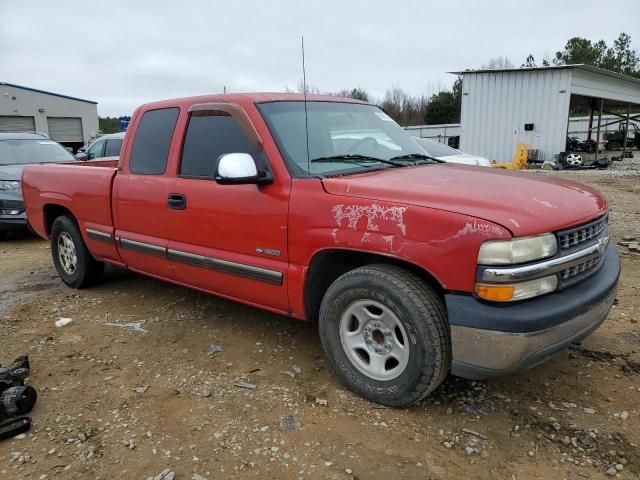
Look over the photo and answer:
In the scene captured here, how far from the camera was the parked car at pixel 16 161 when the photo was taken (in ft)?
27.7

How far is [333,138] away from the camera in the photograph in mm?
3809

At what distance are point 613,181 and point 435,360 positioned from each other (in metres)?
14.5

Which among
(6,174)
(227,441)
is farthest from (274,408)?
(6,174)

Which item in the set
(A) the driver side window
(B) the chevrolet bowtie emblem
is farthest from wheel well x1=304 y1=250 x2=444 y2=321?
(A) the driver side window

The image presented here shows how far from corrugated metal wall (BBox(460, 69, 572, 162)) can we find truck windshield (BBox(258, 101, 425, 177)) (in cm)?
1798

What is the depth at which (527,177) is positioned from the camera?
349 cm

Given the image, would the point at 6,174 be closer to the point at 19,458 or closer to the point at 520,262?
the point at 19,458

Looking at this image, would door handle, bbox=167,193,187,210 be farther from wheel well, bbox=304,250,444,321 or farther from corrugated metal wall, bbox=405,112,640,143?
corrugated metal wall, bbox=405,112,640,143

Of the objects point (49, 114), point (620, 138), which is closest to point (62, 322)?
point (620, 138)

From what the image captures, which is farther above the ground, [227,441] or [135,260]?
[135,260]

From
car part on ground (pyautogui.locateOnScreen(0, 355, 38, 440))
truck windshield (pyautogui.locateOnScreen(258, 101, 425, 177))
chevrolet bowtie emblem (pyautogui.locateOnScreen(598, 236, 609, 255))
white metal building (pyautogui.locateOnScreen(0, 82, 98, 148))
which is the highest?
white metal building (pyautogui.locateOnScreen(0, 82, 98, 148))

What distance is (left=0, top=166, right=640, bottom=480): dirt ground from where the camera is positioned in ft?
8.70

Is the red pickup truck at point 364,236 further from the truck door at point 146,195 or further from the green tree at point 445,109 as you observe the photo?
the green tree at point 445,109

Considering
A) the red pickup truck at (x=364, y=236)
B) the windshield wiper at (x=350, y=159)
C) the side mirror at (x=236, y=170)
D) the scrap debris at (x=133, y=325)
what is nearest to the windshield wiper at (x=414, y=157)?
the red pickup truck at (x=364, y=236)
